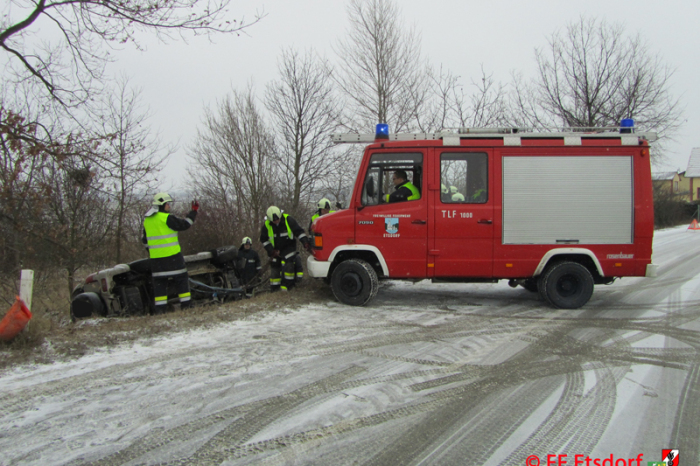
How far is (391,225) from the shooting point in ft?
22.1

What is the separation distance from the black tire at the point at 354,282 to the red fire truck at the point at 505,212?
2cm

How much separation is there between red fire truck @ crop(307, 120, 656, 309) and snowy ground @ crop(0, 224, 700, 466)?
105 cm

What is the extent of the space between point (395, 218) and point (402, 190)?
1.46 feet

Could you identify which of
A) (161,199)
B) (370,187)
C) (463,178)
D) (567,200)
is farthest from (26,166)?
(567,200)

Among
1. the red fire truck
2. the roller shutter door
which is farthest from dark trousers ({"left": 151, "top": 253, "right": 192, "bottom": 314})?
the roller shutter door

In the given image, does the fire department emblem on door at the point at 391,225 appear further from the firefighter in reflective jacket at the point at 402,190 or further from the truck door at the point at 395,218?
the firefighter in reflective jacket at the point at 402,190

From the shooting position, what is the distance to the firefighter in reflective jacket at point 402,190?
22.1ft

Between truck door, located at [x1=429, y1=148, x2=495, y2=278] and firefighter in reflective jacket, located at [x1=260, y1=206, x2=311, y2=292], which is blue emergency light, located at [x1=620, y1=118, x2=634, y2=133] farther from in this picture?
firefighter in reflective jacket, located at [x1=260, y1=206, x2=311, y2=292]

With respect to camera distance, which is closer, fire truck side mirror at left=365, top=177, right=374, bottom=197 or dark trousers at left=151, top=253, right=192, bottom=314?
dark trousers at left=151, top=253, right=192, bottom=314

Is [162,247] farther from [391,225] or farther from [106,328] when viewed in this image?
[391,225]

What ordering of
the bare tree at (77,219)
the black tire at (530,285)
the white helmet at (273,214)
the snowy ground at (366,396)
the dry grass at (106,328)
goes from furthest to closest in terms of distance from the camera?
the bare tree at (77,219), the white helmet at (273,214), the black tire at (530,285), the dry grass at (106,328), the snowy ground at (366,396)

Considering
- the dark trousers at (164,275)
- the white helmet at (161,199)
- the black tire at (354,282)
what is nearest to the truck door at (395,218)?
the black tire at (354,282)

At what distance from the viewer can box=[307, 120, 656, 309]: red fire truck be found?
648 centimetres

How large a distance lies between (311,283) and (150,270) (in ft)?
9.48
